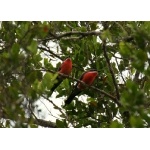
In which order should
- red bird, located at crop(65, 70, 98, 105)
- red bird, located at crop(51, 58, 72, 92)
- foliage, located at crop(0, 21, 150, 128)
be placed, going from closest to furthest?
foliage, located at crop(0, 21, 150, 128)
red bird, located at crop(65, 70, 98, 105)
red bird, located at crop(51, 58, 72, 92)

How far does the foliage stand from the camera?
9.38 feet

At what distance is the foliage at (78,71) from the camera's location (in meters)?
2.86

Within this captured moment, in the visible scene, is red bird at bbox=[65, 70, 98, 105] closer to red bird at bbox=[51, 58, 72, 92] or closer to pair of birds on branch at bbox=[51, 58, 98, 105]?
pair of birds on branch at bbox=[51, 58, 98, 105]

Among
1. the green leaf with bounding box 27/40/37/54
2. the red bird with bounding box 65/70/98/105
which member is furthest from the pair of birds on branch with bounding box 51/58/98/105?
the green leaf with bounding box 27/40/37/54

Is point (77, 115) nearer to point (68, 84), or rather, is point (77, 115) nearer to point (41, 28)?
point (68, 84)

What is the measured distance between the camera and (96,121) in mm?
5406

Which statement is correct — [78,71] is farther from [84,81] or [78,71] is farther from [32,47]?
[32,47]

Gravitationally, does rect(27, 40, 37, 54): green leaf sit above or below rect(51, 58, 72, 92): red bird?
below

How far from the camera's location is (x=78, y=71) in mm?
6383

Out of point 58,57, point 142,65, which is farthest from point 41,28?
point 58,57

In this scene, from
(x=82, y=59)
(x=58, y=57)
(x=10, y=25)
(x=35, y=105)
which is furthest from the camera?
(x=58, y=57)

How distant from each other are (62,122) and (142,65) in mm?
2107

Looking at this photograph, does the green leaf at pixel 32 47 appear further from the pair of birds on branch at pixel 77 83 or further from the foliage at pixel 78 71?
the pair of birds on branch at pixel 77 83

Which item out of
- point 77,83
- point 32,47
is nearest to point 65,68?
point 77,83
